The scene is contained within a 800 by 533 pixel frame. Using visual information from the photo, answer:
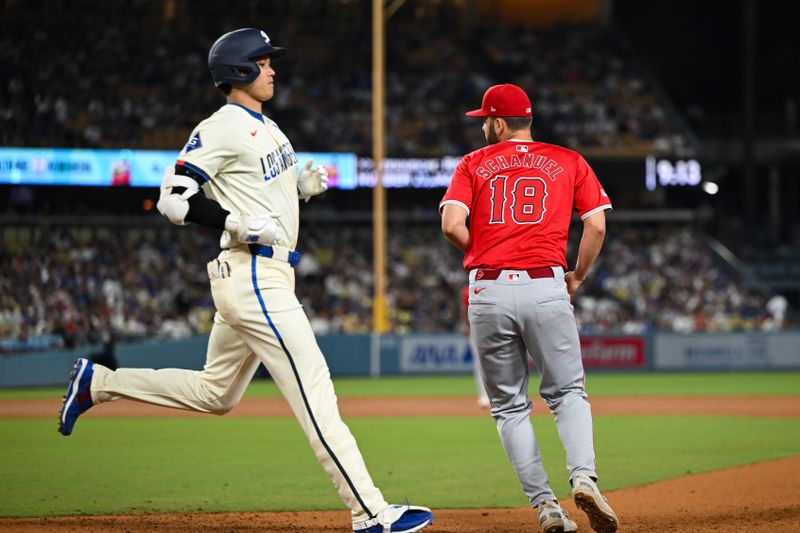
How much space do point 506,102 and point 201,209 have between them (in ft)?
5.57

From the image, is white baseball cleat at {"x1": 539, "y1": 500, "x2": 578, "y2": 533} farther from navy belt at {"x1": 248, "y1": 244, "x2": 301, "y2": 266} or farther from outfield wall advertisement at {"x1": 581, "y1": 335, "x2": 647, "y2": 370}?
outfield wall advertisement at {"x1": 581, "y1": 335, "x2": 647, "y2": 370}

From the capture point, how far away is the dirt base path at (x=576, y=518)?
6.06m

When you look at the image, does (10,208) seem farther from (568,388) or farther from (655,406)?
(568,388)

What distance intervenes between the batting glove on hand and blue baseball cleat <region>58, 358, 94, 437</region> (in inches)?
57.5

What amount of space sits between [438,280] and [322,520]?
23.3 m

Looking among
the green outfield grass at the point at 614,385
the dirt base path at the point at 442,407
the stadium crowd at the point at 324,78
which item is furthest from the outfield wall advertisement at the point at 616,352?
the stadium crowd at the point at 324,78

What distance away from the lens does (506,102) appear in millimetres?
5816

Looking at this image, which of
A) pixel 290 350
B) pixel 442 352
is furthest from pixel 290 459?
pixel 442 352

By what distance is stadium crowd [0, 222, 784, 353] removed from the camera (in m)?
23.4

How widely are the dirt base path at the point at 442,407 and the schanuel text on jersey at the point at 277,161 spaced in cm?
963

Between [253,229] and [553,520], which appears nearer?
[253,229]

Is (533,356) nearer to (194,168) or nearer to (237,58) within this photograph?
(194,168)

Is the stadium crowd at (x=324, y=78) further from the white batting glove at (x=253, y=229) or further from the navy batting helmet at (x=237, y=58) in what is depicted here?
the white batting glove at (x=253, y=229)

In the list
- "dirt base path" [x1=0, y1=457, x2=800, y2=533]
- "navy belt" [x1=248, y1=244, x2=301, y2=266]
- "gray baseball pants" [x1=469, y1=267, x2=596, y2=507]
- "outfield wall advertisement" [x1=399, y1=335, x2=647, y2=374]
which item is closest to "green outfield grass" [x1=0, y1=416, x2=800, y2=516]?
"dirt base path" [x1=0, y1=457, x2=800, y2=533]
